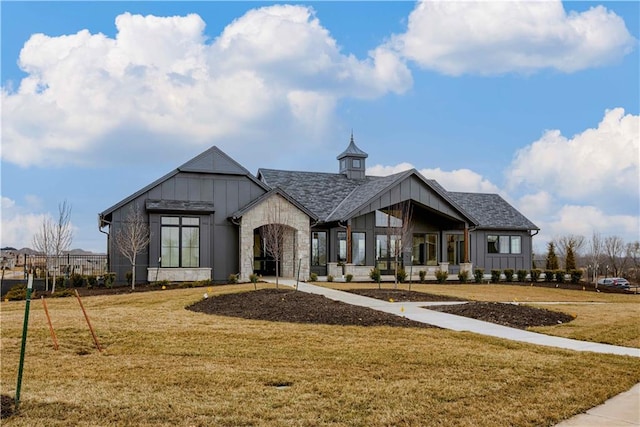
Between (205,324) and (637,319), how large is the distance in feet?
A: 36.0

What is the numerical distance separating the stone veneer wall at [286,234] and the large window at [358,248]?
3777 mm

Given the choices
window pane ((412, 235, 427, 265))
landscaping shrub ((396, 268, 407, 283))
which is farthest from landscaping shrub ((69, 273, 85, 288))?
window pane ((412, 235, 427, 265))

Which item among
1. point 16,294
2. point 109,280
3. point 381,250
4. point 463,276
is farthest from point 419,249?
point 16,294

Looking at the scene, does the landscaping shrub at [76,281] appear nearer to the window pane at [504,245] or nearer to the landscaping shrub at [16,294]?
the landscaping shrub at [16,294]

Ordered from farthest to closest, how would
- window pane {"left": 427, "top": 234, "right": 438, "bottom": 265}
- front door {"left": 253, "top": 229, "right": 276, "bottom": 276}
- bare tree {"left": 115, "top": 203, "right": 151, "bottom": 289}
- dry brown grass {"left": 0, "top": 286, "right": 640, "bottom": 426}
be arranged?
window pane {"left": 427, "top": 234, "right": 438, "bottom": 265}, front door {"left": 253, "top": 229, "right": 276, "bottom": 276}, bare tree {"left": 115, "top": 203, "right": 151, "bottom": 289}, dry brown grass {"left": 0, "top": 286, "right": 640, "bottom": 426}

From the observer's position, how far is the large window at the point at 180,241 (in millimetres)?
27594

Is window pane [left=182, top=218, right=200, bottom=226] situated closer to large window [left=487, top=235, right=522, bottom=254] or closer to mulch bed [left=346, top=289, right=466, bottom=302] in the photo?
mulch bed [left=346, top=289, right=466, bottom=302]

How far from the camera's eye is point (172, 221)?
27.8 metres

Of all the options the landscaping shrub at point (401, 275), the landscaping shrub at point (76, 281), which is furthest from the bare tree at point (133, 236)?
the landscaping shrub at point (401, 275)

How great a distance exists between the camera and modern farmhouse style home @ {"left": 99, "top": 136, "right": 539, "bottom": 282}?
90.5 ft

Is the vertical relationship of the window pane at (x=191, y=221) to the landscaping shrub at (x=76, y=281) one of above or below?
above

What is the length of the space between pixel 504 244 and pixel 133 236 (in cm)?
2336

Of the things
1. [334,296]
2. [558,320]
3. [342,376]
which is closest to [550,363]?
[342,376]

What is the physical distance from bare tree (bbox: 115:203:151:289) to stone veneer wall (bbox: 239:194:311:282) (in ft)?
14.1
